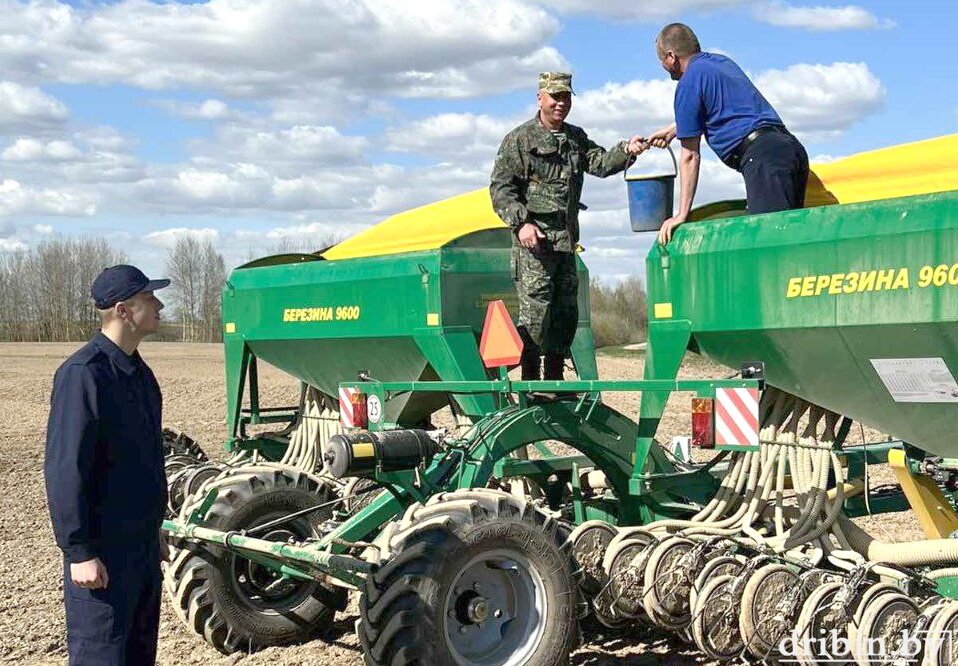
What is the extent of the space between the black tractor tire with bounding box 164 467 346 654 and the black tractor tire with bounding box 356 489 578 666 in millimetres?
1351

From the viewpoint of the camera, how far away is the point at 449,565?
4574mm

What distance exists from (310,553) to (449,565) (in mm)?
585

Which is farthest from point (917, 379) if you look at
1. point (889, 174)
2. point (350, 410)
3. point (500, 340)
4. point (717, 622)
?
point (350, 410)

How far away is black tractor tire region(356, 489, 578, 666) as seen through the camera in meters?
4.46

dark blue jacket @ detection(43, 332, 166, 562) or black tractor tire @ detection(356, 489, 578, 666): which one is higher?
dark blue jacket @ detection(43, 332, 166, 562)

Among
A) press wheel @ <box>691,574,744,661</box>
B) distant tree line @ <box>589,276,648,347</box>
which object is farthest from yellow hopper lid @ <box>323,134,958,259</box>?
distant tree line @ <box>589,276,648,347</box>

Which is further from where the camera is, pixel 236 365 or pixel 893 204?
pixel 236 365

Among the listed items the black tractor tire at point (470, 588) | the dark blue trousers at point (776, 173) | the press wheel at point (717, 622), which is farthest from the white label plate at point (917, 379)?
the black tractor tire at point (470, 588)

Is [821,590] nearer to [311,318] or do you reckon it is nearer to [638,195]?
[638,195]

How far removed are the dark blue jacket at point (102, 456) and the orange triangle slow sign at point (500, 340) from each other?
2514 millimetres

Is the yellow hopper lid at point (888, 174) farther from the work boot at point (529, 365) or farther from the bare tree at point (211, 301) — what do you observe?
the bare tree at point (211, 301)

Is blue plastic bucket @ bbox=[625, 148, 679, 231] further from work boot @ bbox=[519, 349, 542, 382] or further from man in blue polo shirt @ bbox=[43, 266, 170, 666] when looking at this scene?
man in blue polo shirt @ bbox=[43, 266, 170, 666]

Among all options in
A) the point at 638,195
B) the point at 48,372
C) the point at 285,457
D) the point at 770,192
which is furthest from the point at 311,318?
the point at 48,372

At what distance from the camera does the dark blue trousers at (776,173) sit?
5574 millimetres
